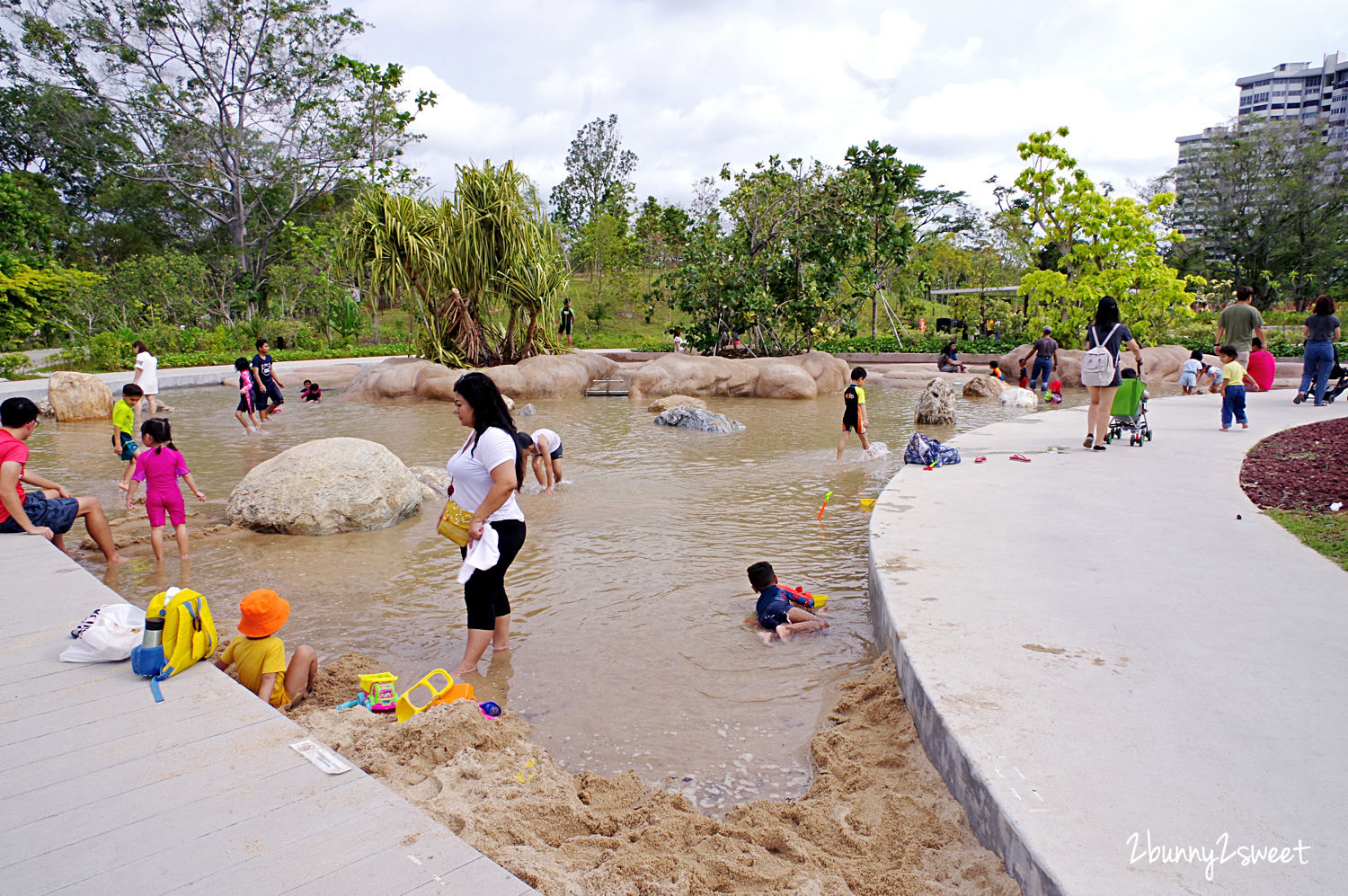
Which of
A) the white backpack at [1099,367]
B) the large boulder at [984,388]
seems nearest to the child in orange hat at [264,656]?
the white backpack at [1099,367]

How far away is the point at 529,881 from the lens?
8.41ft

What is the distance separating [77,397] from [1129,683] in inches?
707

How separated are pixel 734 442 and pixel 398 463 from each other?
227 inches

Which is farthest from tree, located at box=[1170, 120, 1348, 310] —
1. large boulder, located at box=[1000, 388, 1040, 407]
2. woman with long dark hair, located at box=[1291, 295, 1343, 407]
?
woman with long dark hair, located at box=[1291, 295, 1343, 407]

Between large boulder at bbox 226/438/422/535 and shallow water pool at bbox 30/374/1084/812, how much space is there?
179mm

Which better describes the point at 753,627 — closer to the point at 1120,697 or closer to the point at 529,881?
the point at 1120,697

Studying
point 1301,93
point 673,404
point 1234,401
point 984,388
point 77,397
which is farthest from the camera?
point 1301,93

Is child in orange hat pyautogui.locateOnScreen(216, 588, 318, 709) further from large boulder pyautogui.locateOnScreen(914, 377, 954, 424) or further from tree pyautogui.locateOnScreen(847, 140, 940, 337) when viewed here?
tree pyautogui.locateOnScreen(847, 140, 940, 337)

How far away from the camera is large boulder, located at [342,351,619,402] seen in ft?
61.6

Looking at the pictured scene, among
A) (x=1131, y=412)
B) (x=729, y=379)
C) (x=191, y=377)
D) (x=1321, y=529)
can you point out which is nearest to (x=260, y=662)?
(x=1321, y=529)

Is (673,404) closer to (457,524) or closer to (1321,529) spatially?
(1321,529)

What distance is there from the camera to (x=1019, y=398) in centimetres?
1736

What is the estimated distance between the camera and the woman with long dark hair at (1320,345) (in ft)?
35.7

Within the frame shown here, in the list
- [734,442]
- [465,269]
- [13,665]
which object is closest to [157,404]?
[465,269]
